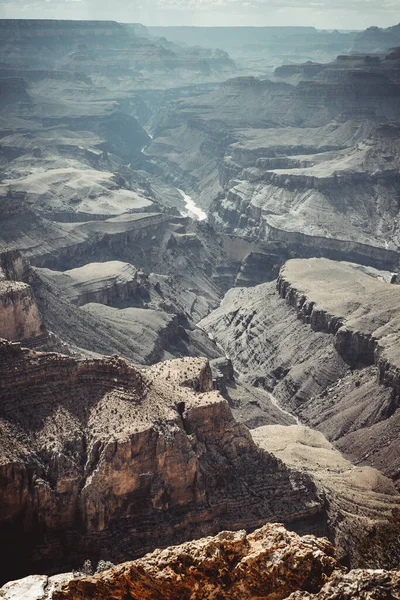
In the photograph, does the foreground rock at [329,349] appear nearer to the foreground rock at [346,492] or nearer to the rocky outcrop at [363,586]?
the foreground rock at [346,492]

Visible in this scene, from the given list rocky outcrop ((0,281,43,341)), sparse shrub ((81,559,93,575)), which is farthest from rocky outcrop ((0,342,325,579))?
rocky outcrop ((0,281,43,341))

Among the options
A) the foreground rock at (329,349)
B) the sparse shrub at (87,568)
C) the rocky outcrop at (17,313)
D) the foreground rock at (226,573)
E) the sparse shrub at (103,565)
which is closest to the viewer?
the foreground rock at (226,573)

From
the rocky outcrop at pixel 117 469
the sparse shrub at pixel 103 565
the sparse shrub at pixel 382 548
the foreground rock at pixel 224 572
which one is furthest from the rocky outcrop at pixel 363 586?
the rocky outcrop at pixel 117 469

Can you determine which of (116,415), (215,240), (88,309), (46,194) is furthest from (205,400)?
(46,194)

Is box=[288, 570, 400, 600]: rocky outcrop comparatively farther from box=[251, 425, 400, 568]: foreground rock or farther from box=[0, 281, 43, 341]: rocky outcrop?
box=[0, 281, 43, 341]: rocky outcrop

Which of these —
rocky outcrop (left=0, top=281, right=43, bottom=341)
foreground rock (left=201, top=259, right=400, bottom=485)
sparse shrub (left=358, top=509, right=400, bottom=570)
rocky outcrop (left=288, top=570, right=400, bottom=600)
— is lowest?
foreground rock (left=201, top=259, right=400, bottom=485)

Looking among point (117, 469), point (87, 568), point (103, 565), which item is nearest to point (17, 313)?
point (117, 469)
